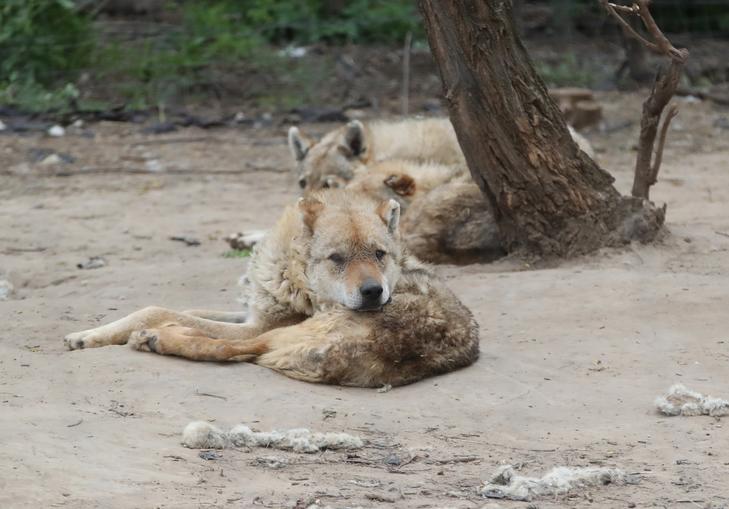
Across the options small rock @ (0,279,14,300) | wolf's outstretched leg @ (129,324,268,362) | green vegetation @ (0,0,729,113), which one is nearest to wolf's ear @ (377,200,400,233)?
wolf's outstretched leg @ (129,324,268,362)

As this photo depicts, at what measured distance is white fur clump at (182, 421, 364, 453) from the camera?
4.35m

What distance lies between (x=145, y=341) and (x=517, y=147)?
2.97 metres

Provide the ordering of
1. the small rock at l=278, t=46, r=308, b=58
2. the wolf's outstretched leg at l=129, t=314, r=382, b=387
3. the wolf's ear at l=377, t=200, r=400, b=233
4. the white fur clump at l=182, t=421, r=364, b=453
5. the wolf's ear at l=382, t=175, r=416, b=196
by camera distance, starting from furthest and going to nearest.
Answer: the small rock at l=278, t=46, r=308, b=58 < the wolf's ear at l=382, t=175, r=416, b=196 < the wolf's ear at l=377, t=200, r=400, b=233 < the wolf's outstretched leg at l=129, t=314, r=382, b=387 < the white fur clump at l=182, t=421, r=364, b=453

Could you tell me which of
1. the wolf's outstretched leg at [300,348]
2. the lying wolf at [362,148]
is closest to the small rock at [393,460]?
the wolf's outstretched leg at [300,348]

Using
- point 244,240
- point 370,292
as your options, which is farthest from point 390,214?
point 244,240

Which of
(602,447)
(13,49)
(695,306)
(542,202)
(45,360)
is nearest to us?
(602,447)

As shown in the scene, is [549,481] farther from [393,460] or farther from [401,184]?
[401,184]

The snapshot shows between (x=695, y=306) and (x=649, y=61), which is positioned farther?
(x=649, y=61)

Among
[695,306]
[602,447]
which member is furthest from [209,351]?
[695,306]

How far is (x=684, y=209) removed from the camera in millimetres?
9570

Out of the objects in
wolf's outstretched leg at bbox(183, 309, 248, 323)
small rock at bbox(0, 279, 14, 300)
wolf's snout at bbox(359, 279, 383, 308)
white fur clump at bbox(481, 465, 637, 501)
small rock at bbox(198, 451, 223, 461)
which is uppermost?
wolf's snout at bbox(359, 279, 383, 308)

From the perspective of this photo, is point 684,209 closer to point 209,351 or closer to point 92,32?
point 209,351

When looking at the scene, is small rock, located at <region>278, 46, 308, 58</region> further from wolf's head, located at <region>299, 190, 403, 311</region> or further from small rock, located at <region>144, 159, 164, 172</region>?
wolf's head, located at <region>299, 190, 403, 311</region>

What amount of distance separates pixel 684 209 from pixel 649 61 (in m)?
6.94
